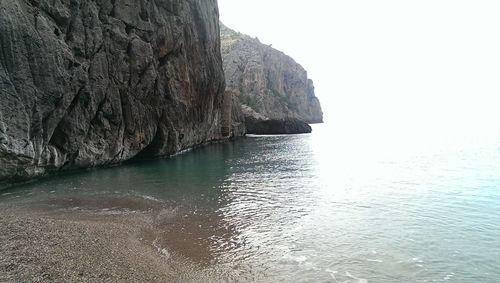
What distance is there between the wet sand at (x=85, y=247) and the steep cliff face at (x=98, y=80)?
9575 mm

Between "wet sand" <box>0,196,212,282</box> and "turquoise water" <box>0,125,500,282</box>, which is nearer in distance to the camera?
"wet sand" <box>0,196,212,282</box>

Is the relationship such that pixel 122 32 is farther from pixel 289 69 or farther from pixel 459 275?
pixel 289 69

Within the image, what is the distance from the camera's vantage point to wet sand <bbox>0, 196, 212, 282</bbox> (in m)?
11.4

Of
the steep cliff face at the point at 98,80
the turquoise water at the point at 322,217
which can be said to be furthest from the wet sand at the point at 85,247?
the steep cliff face at the point at 98,80

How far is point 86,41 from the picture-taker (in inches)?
1458

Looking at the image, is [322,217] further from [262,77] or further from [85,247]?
[262,77]

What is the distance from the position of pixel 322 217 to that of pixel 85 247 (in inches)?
480

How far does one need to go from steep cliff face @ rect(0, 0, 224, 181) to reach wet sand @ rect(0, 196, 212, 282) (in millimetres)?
9575

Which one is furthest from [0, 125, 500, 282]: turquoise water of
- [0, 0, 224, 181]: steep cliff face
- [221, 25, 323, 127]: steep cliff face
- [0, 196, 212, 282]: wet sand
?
[221, 25, 323, 127]: steep cliff face

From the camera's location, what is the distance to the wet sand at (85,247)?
11.4 meters

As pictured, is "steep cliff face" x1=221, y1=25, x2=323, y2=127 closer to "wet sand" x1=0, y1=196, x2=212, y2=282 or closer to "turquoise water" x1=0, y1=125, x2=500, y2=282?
"turquoise water" x1=0, y1=125, x2=500, y2=282

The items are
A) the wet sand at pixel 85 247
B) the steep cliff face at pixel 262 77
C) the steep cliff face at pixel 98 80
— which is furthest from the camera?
the steep cliff face at pixel 262 77

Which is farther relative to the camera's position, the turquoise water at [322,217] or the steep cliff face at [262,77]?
the steep cliff face at [262,77]

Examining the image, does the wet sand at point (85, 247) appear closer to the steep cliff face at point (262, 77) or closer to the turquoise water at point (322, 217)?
the turquoise water at point (322, 217)
